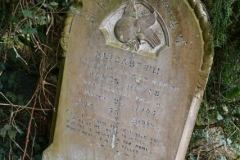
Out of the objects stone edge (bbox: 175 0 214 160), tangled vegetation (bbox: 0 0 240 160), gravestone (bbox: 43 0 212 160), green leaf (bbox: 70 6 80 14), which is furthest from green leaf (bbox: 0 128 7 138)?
stone edge (bbox: 175 0 214 160)

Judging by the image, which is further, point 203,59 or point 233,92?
point 233,92

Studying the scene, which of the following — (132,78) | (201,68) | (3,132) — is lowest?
(3,132)

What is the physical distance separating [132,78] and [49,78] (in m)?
0.94

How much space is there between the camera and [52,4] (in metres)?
2.48

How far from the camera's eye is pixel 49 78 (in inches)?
121

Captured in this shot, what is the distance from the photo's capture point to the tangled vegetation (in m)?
2.45

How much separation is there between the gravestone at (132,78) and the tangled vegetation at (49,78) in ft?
0.59

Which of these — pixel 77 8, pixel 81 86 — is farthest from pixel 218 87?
pixel 77 8

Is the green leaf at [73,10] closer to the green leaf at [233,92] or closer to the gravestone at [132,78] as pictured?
the gravestone at [132,78]

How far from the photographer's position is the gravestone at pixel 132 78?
2.22m

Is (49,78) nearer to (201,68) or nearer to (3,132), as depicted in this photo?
(3,132)

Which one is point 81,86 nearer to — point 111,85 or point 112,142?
point 111,85

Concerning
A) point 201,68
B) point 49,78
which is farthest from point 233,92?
point 49,78

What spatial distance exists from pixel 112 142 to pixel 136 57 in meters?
0.65
